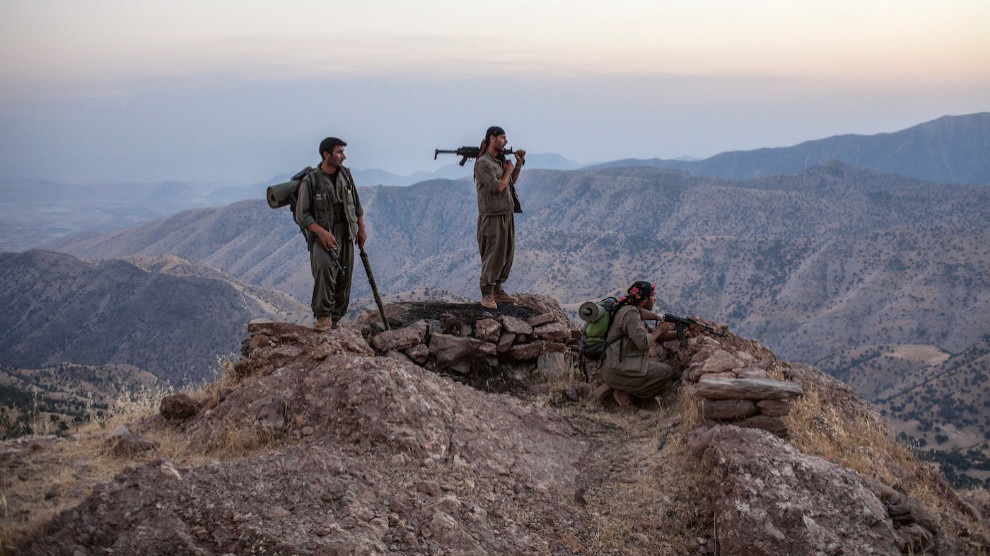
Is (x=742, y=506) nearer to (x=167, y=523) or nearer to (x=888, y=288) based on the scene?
(x=167, y=523)

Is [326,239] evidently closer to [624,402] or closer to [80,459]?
[80,459]

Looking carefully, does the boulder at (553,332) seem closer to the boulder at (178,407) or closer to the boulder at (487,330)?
the boulder at (487,330)

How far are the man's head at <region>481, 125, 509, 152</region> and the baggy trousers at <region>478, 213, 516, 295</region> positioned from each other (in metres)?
0.88

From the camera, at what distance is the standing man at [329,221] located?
22.9 ft

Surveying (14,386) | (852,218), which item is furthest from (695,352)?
(852,218)

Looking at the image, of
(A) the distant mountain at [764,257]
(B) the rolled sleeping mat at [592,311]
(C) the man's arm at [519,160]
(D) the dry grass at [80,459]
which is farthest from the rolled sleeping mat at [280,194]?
(A) the distant mountain at [764,257]

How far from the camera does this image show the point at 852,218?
103625mm

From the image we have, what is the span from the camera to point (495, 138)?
8367 mm

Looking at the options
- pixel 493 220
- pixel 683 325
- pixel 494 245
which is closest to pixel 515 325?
pixel 494 245

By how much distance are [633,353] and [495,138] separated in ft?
10.3

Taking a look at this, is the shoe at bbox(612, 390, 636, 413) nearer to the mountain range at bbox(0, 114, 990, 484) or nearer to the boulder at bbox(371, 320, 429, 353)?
the boulder at bbox(371, 320, 429, 353)

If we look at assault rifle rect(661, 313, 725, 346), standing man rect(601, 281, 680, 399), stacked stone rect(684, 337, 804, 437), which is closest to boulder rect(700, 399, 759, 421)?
stacked stone rect(684, 337, 804, 437)

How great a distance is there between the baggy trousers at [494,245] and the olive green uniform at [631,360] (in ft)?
6.73

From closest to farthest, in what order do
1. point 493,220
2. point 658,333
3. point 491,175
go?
1. point 658,333
2. point 491,175
3. point 493,220
